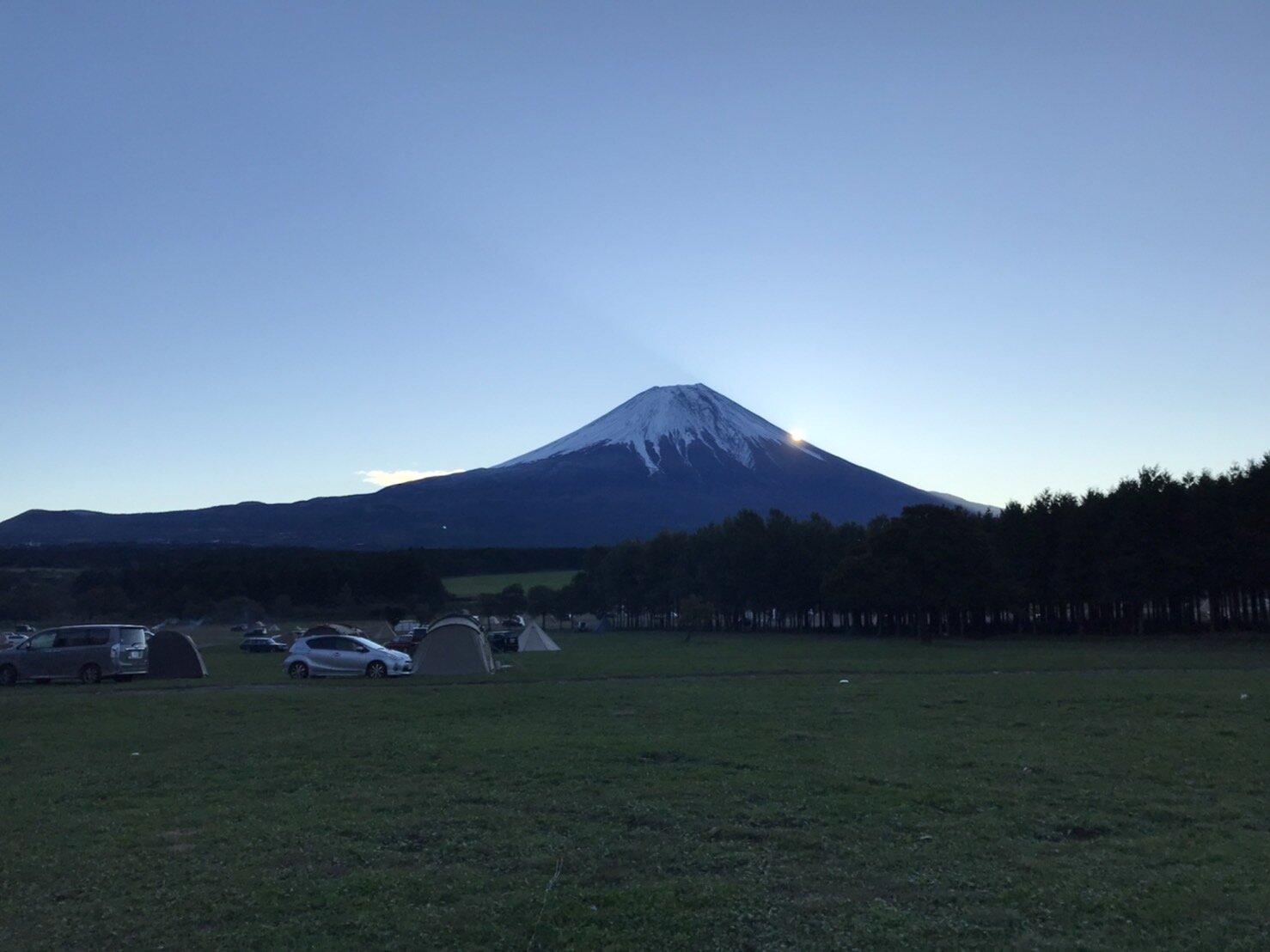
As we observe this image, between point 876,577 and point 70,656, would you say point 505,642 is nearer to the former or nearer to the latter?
point 876,577

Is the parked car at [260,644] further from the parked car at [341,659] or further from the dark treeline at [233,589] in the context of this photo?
the dark treeline at [233,589]

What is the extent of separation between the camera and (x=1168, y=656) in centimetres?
3691

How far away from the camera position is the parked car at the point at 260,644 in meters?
56.8

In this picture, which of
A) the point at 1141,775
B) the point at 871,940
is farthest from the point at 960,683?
the point at 871,940

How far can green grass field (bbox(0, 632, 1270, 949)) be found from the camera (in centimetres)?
678

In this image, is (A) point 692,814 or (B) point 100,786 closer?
(A) point 692,814

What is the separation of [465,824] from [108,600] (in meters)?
92.9

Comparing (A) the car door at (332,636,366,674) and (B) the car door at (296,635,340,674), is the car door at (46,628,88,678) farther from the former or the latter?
(A) the car door at (332,636,366,674)

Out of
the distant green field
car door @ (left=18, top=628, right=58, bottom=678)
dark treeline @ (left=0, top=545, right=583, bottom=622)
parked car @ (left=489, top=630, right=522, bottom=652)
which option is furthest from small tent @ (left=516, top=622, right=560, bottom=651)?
the distant green field

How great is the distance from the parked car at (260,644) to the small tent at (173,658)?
80.8 ft

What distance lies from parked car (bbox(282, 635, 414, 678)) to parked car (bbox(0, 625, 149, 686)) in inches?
186

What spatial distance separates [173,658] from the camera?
32.4 metres

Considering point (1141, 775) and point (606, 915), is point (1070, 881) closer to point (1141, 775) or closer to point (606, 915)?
point (606, 915)

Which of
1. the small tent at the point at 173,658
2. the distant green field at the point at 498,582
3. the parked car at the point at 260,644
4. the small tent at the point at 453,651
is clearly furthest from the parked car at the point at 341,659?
the distant green field at the point at 498,582
